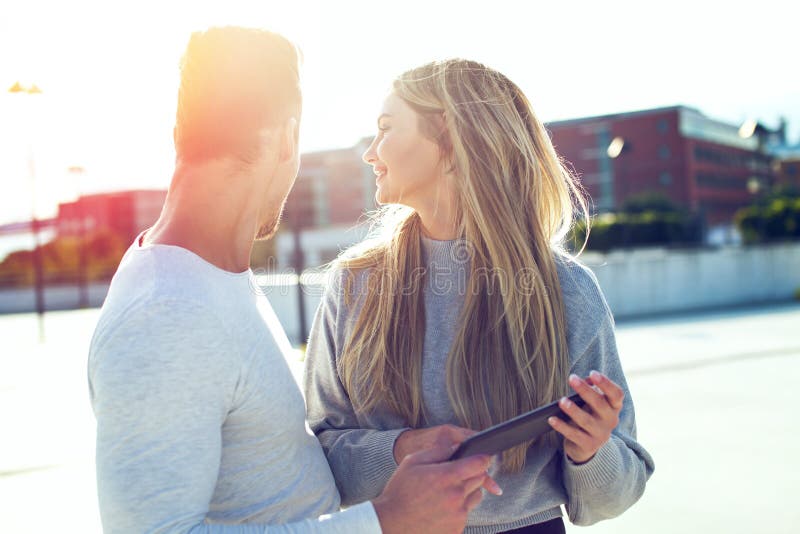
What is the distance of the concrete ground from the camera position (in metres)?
4.98

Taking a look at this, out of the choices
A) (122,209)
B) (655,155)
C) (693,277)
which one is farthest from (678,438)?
(655,155)

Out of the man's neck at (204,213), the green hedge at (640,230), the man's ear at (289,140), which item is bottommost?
the green hedge at (640,230)

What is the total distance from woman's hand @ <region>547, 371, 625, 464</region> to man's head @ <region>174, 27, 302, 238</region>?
2.38 ft

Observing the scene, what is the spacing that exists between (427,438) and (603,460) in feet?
1.38

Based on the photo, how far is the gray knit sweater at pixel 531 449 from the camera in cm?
192

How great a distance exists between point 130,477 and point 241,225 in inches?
21.1

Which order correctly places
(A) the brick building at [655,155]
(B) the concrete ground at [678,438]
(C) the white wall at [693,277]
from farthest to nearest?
1. (A) the brick building at [655,155]
2. (C) the white wall at [693,277]
3. (B) the concrete ground at [678,438]

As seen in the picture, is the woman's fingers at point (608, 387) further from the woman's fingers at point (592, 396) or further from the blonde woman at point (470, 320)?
the blonde woman at point (470, 320)

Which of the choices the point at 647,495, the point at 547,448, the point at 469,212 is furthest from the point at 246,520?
the point at 647,495

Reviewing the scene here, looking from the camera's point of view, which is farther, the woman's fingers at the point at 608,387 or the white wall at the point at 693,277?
the white wall at the point at 693,277

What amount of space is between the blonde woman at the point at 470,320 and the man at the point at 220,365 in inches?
18.1

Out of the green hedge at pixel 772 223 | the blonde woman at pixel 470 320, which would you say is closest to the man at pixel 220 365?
the blonde woman at pixel 470 320

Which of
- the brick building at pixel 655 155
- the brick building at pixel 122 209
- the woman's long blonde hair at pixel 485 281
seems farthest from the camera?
the brick building at pixel 655 155

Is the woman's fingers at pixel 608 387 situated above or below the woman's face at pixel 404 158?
below
